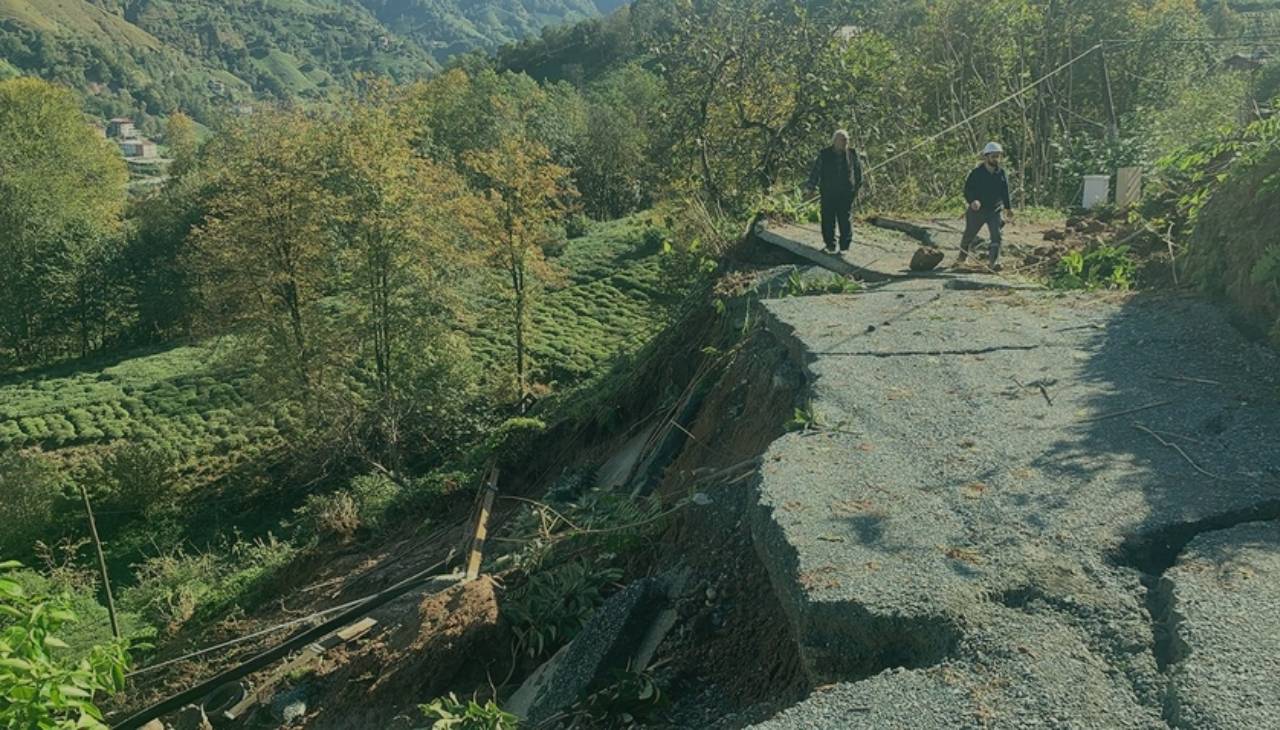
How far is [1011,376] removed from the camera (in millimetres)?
6051

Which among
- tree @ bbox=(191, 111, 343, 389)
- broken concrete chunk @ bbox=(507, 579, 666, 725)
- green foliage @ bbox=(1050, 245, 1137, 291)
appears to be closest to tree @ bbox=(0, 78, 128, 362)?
tree @ bbox=(191, 111, 343, 389)

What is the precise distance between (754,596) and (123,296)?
4254cm

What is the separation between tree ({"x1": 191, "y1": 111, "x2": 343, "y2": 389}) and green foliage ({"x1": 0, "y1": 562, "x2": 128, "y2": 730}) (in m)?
21.7

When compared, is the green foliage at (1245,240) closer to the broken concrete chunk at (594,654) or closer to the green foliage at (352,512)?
the broken concrete chunk at (594,654)

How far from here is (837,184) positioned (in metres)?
9.97

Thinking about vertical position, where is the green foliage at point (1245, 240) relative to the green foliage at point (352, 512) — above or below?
above

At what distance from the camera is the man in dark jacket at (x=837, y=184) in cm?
993


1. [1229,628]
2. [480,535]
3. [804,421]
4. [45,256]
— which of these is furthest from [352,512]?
[45,256]

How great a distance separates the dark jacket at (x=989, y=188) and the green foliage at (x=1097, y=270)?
0.98 m

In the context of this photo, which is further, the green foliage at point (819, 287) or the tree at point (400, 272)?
the tree at point (400, 272)

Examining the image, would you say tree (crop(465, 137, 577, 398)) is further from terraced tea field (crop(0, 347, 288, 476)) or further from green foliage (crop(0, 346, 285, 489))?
terraced tea field (crop(0, 347, 288, 476))

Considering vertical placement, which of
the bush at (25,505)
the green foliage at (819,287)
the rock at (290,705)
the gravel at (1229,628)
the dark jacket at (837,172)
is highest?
the dark jacket at (837,172)

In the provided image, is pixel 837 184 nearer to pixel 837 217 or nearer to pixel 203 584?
pixel 837 217

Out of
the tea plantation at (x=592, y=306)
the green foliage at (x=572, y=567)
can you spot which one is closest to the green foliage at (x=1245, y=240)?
the green foliage at (x=572, y=567)
